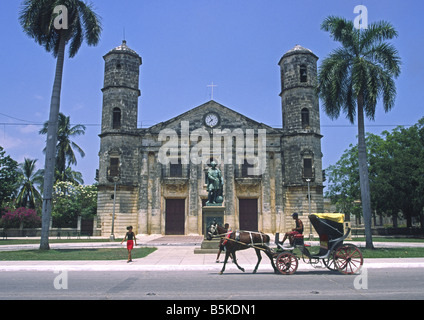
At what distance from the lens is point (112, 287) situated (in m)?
8.93

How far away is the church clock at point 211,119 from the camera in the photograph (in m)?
35.7

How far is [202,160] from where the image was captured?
115 ft

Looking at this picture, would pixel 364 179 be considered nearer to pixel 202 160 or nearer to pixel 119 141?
pixel 202 160

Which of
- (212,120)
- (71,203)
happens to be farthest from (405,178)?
(71,203)

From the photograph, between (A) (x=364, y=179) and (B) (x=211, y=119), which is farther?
(B) (x=211, y=119)

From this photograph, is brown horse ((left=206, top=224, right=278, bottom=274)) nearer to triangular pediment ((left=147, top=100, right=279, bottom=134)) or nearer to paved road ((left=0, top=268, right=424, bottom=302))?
paved road ((left=0, top=268, right=424, bottom=302))

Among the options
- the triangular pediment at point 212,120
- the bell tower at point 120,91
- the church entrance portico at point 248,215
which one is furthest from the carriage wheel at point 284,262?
the bell tower at point 120,91

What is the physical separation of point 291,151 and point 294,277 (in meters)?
25.4

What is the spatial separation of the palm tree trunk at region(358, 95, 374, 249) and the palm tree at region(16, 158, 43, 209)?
4489cm

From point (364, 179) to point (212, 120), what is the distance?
19014 millimetres

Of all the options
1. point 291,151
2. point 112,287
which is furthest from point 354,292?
point 291,151

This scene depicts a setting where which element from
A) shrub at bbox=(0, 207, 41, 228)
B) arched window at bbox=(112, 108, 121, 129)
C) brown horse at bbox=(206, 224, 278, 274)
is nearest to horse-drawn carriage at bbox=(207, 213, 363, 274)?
brown horse at bbox=(206, 224, 278, 274)

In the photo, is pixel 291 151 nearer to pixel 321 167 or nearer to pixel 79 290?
pixel 321 167

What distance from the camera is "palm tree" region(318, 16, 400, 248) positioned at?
19.5 metres
